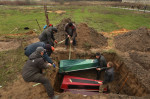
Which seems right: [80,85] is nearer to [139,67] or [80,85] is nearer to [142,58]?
[139,67]

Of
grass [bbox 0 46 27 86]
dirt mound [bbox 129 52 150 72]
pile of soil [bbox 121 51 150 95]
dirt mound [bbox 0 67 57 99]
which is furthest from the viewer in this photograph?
dirt mound [bbox 129 52 150 72]

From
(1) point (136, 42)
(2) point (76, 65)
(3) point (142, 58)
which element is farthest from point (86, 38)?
(3) point (142, 58)

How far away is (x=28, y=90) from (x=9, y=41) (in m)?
6.56

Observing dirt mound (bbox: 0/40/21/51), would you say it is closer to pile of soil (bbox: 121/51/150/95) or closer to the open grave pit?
the open grave pit

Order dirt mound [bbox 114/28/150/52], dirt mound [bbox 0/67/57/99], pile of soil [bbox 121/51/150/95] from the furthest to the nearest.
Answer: dirt mound [bbox 114/28/150/52]
pile of soil [bbox 121/51/150/95]
dirt mound [bbox 0/67/57/99]

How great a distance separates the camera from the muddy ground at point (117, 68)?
4203 mm

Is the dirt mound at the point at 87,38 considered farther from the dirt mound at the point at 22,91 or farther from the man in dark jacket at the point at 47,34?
the dirt mound at the point at 22,91

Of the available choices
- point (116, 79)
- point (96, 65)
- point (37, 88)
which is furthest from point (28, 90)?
point (116, 79)

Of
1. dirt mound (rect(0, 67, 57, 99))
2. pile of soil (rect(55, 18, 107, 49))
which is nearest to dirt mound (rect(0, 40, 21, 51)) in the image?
pile of soil (rect(55, 18, 107, 49))

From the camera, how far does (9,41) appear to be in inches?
354

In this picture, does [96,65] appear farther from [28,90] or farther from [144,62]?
[28,90]

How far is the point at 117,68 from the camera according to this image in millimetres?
6680

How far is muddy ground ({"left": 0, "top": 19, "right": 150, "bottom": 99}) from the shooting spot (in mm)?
4203

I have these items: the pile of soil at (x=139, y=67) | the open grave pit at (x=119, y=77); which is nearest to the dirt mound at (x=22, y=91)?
the open grave pit at (x=119, y=77)
